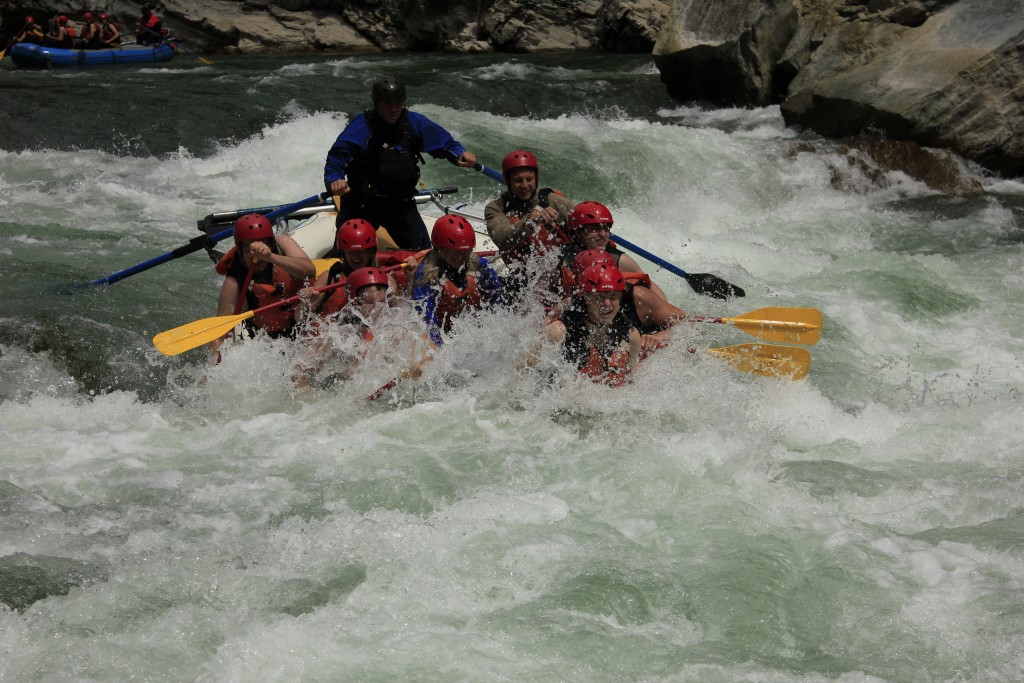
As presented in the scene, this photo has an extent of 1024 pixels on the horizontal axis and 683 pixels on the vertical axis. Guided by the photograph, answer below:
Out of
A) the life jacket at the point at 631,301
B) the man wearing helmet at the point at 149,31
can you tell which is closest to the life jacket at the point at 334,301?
the life jacket at the point at 631,301

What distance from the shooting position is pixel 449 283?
5.52 metres

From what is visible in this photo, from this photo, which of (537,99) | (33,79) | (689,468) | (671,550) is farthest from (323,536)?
(33,79)

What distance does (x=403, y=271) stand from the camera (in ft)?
18.9

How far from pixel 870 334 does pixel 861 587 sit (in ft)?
11.7

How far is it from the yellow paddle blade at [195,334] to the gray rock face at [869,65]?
Result: 772 centimetres

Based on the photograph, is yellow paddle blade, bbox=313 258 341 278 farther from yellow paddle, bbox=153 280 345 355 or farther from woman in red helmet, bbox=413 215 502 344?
woman in red helmet, bbox=413 215 502 344

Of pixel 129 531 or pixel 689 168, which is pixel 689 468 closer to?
pixel 129 531

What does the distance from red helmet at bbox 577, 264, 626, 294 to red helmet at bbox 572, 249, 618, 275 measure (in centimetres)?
3

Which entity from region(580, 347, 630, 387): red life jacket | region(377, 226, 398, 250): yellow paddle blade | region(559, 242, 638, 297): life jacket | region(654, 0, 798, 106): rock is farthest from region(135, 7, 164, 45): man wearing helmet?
region(580, 347, 630, 387): red life jacket

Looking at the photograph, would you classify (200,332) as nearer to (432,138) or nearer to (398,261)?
(398,261)

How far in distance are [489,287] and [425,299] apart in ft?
1.21

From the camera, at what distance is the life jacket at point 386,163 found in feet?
19.6

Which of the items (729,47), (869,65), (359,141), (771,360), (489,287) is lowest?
(771,360)

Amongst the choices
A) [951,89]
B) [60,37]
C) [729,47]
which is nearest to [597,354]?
[951,89]
